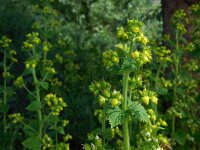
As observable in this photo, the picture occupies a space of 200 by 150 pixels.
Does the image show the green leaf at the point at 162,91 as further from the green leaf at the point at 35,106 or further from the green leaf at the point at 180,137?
the green leaf at the point at 35,106

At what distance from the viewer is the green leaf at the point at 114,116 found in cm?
196

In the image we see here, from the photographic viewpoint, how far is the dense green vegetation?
2.07m

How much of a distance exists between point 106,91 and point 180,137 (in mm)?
1577

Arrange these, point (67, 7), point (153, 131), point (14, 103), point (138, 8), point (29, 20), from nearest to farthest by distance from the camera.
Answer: point (153, 131)
point (14, 103)
point (29, 20)
point (67, 7)
point (138, 8)

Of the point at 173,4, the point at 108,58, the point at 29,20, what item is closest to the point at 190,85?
the point at 173,4

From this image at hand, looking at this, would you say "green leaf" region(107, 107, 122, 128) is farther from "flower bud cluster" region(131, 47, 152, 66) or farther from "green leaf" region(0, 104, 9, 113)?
"green leaf" region(0, 104, 9, 113)

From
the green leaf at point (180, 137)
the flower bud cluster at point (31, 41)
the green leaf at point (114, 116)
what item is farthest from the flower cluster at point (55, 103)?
the green leaf at point (114, 116)

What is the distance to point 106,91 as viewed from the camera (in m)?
2.13

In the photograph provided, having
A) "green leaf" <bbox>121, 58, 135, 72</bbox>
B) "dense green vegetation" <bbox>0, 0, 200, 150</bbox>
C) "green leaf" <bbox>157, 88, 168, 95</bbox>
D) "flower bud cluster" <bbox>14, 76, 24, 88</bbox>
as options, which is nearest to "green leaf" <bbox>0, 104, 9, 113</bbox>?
"dense green vegetation" <bbox>0, 0, 200, 150</bbox>

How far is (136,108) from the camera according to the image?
6.63 feet

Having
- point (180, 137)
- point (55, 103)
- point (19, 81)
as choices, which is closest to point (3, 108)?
point (19, 81)

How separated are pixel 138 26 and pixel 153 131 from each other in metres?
0.60

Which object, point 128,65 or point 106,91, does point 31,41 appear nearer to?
point 106,91

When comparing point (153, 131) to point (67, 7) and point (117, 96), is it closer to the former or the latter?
point (117, 96)
